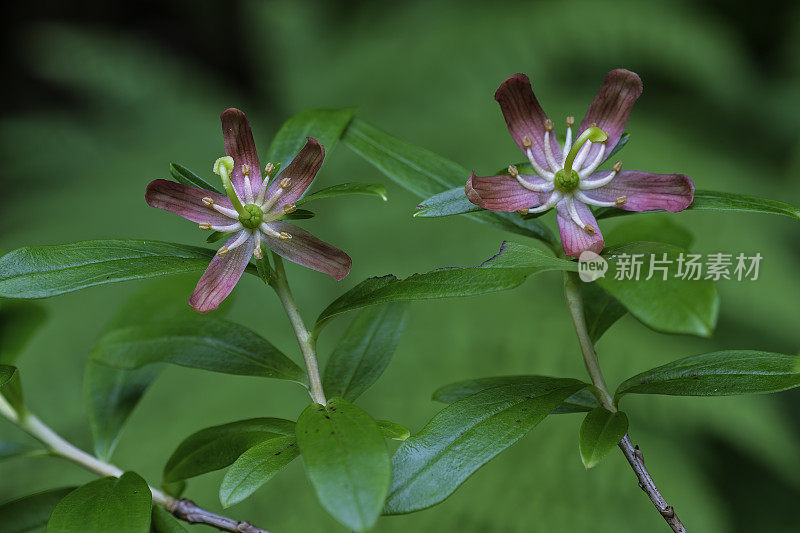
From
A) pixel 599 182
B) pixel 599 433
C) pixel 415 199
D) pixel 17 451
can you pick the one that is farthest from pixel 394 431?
pixel 415 199

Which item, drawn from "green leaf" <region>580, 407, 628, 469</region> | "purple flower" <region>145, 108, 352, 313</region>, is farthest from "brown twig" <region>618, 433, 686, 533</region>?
"purple flower" <region>145, 108, 352, 313</region>

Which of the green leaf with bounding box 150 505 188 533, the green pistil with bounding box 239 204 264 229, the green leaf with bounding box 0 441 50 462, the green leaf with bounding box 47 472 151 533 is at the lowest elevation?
the green leaf with bounding box 150 505 188 533

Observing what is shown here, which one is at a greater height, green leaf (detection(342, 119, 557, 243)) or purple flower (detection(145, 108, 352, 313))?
green leaf (detection(342, 119, 557, 243))

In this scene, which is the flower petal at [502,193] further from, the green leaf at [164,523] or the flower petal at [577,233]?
the green leaf at [164,523]

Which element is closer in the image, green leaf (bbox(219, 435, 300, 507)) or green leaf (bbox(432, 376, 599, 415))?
green leaf (bbox(219, 435, 300, 507))

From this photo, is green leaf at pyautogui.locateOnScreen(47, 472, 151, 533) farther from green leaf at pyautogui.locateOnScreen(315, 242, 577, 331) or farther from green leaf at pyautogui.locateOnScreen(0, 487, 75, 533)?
green leaf at pyautogui.locateOnScreen(315, 242, 577, 331)

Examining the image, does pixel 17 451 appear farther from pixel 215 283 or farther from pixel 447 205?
pixel 447 205

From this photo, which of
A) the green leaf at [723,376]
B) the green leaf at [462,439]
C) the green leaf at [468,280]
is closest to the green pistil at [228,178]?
the green leaf at [468,280]
